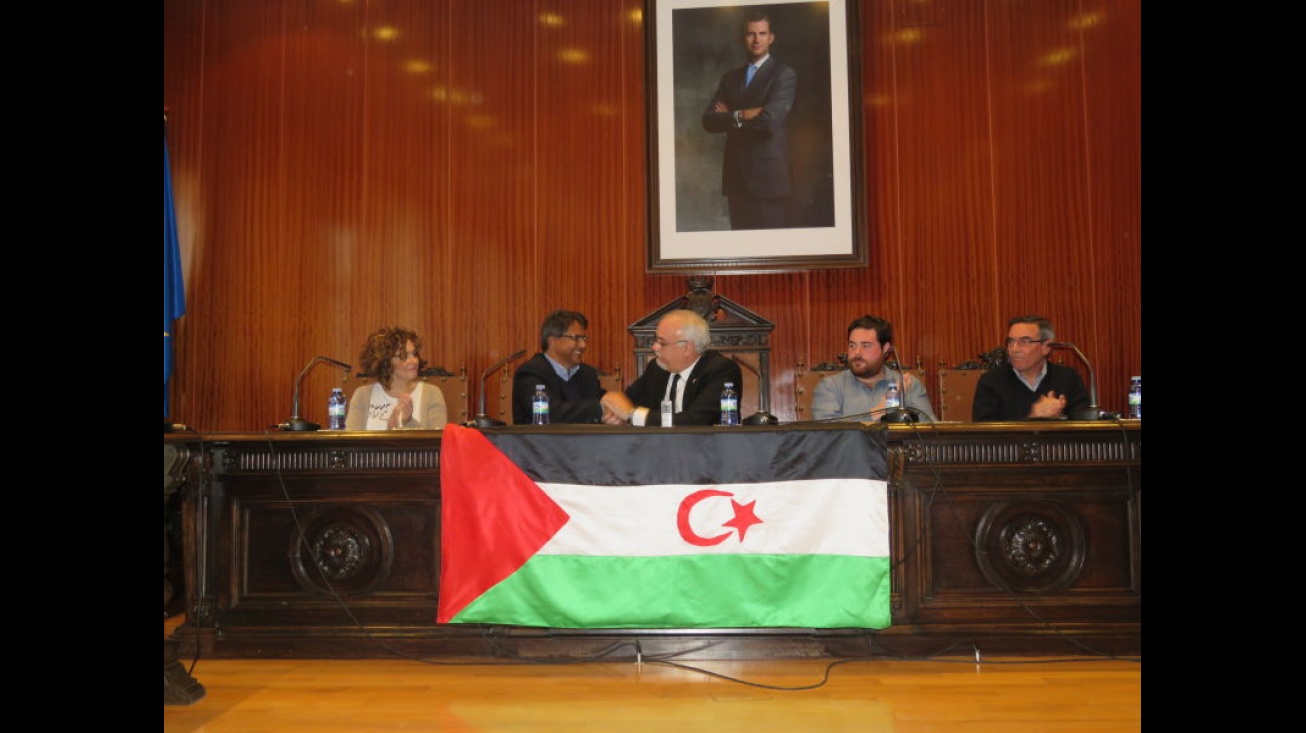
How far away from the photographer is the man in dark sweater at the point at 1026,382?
4156 mm

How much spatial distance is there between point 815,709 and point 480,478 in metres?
1.33

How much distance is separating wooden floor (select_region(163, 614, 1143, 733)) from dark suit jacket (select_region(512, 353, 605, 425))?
46.9 inches

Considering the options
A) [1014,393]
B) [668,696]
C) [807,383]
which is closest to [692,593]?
[668,696]

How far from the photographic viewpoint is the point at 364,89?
5953 mm

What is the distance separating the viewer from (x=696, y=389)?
4047 millimetres

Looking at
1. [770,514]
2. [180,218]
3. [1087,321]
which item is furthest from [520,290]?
[1087,321]

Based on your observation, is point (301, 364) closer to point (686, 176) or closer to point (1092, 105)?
point (686, 176)

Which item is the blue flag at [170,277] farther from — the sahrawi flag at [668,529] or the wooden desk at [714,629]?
the sahrawi flag at [668,529]

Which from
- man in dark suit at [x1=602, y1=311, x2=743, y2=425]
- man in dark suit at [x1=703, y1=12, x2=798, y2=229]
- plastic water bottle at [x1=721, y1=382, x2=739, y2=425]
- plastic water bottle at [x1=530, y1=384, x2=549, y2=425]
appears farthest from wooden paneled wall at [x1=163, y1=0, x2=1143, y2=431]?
plastic water bottle at [x1=721, y1=382, x2=739, y2=425]

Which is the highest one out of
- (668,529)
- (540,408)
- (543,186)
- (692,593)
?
(543,186)

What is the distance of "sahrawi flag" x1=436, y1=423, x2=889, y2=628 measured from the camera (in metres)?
3.03

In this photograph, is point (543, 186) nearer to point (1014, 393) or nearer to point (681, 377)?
point (681, 377)

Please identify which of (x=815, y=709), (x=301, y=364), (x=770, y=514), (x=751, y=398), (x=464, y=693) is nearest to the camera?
(x=815, y=709)

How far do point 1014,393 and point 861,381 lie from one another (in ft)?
2.29
